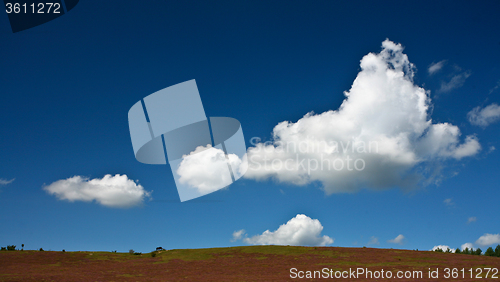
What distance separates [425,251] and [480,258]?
19.1 ft

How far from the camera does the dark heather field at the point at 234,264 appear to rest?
86.8 ft

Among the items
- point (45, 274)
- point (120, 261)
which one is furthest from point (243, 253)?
point (45, 274)

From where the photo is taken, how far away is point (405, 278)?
24.5 metres

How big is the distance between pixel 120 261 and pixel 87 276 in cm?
905

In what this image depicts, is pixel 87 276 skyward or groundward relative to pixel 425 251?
groundward

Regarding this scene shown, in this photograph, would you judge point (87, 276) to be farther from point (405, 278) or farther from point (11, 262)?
point (405, 278)

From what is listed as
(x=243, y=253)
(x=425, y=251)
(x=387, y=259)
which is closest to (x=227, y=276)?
(x=243, y=253)

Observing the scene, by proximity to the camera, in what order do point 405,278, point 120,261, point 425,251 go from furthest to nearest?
point 425,251 → point 120,261 → point 405,278

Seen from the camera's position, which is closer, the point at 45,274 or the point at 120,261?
the point at 45,274

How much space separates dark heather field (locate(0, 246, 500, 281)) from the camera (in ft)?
86.8

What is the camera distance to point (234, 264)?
33406 millimetres

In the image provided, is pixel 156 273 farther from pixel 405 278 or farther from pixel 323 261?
pixel 405 278

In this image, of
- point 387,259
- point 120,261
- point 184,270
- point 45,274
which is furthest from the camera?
point 120,261

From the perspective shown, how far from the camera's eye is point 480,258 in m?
33.6
